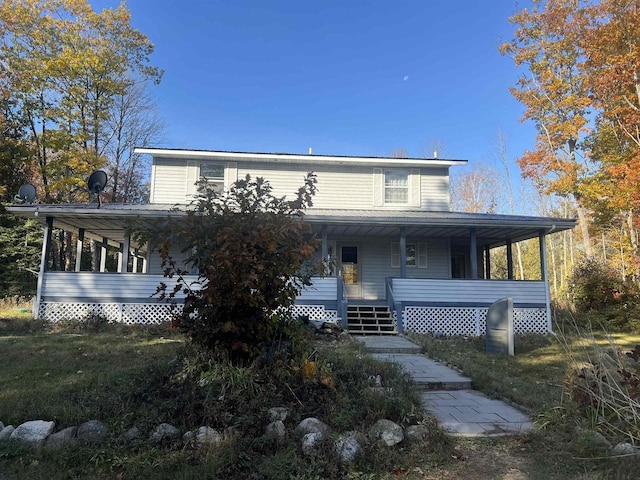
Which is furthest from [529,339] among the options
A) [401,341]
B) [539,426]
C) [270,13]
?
[270,13]

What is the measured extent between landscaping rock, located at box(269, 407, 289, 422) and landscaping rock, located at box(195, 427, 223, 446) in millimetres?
477

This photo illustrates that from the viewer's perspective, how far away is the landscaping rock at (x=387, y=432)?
360 centimetres

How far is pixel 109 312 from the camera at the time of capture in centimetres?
1188

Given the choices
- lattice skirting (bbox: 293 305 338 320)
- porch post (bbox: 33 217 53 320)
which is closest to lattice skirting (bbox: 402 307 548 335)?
lattice skirting (bbox: 293 305 338 320)

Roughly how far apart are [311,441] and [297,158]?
485 inches

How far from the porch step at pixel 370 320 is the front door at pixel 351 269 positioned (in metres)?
2.02

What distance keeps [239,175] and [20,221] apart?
1330cm

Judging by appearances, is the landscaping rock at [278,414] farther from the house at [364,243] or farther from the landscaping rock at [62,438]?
the house at [364,243]

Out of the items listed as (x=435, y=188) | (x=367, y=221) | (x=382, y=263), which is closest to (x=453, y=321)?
(x=382, y=263)

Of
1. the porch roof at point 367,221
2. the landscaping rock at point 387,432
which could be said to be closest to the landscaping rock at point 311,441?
the landscaping rock at point 387,432

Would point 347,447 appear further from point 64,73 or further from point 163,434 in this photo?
point 64,73

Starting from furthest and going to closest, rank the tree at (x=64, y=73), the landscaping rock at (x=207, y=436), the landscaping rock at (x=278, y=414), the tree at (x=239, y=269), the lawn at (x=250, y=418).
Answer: the tree at (x=64, y=73) → the tree at (x=239, y=269) → the landscaping rock at (x=278, y=414) → the landscaping rock at (x=207, y=436) → the lawn at (x=250, y=418)

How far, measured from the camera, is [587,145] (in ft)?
68.4

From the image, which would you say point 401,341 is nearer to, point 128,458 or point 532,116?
point 128,458
